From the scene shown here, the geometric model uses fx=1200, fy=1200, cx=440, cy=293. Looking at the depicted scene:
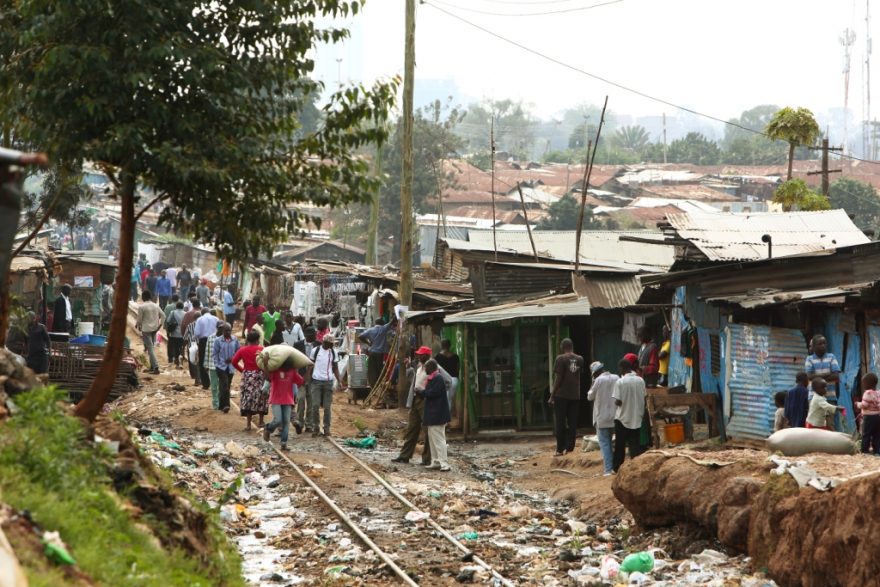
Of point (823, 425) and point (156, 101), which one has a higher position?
point (156, 101)

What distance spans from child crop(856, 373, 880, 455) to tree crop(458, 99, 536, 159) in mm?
124856

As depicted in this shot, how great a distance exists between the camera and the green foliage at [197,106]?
10.4 meters

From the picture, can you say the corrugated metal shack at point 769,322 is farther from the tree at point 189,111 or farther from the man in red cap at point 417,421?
the tree at point 189,111

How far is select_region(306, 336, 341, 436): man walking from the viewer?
18.5m

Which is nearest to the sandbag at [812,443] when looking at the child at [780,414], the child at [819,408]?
the child at [819,408]

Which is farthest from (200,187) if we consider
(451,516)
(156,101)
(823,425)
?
(823,425)

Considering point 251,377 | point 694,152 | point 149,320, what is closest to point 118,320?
point 251,377

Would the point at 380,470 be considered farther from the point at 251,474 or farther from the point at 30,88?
the point at 30,88

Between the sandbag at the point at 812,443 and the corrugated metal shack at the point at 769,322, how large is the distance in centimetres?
258

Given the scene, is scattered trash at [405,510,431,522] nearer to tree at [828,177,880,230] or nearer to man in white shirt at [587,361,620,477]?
man in white shirt at [587,361,620,477]

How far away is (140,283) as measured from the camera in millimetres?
41125

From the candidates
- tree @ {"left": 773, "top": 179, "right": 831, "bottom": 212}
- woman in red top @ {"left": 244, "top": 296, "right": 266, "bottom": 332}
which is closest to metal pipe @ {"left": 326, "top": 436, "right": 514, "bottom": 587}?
woman in red top @ {"left": 244, "top": 296, "right": 266, "bottom": 332}

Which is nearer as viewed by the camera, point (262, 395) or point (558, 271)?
point (262, 395)

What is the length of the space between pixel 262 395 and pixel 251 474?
129 inches
